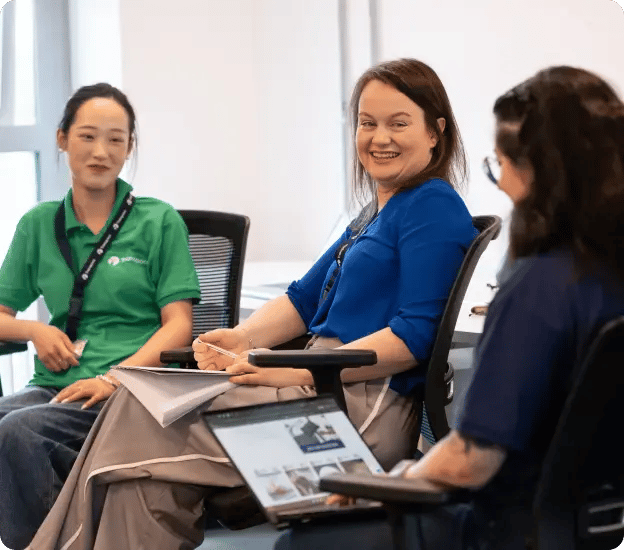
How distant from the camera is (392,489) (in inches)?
52.2

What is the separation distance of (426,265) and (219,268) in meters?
0.88

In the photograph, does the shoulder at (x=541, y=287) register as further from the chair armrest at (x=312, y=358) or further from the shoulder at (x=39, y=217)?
the shoulder at (x=39, y=217)

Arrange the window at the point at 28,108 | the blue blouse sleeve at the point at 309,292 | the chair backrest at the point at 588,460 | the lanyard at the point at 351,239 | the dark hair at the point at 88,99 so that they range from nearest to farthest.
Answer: the chair backrest at the point at 588,460
the lanyard at the point at 351,239
the blue blouse sleeve at the point at 309,292
the dark hair at the point at 88,99
the window at the point at 28,108

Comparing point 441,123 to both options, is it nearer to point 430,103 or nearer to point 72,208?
point 430,103

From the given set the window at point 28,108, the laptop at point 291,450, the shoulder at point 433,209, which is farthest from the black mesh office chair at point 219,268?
the window at point 28,108

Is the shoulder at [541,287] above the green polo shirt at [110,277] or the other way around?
above

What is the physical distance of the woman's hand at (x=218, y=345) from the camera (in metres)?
2.29

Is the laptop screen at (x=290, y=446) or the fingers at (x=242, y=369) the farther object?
the fingers at (x=242, y=369)

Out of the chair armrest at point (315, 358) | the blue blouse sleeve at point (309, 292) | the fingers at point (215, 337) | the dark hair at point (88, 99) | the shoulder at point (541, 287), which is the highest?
the dark hair at point (88, 99)

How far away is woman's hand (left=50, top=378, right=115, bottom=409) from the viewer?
2395mm

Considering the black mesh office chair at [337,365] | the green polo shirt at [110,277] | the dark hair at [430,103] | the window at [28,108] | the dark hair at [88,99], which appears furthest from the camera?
the window at [28,108]

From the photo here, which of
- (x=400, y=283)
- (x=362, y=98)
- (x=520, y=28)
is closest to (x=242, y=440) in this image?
(x=400, y=283)

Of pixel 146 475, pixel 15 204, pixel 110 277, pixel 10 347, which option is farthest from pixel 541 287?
pixel 15 204

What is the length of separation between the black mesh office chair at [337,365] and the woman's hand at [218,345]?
0.35m
